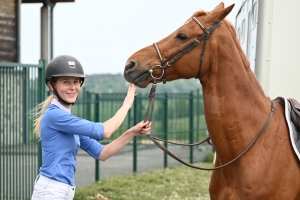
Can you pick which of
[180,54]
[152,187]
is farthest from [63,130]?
[152,187]

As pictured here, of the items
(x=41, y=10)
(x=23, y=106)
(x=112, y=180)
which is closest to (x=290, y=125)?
(x=23, y=106)

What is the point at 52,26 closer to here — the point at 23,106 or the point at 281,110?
the point at 23,106

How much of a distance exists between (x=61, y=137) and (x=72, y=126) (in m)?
0.14

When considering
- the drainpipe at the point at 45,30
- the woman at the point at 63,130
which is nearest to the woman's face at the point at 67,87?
the woman at the point at 63,130

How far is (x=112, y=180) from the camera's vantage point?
31.3 feet

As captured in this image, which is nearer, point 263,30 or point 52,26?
point 263,30

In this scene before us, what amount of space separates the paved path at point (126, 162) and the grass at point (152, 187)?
693 millimetres

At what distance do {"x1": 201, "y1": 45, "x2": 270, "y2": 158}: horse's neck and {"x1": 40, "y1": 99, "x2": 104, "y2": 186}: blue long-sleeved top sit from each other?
0.79 m

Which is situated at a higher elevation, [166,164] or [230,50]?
[230,50]

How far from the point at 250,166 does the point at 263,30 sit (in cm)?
162

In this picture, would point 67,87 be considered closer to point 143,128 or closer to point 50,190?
point 143,128

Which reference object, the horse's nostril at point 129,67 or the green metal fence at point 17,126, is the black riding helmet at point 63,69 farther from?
the green metal fence at point 17,126

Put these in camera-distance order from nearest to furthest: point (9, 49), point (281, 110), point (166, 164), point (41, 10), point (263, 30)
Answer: point (281, 110) < point (263, 30) < point (166, 164) < point (9, 49) < point (41, 10)

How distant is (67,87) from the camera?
3.54 meters
